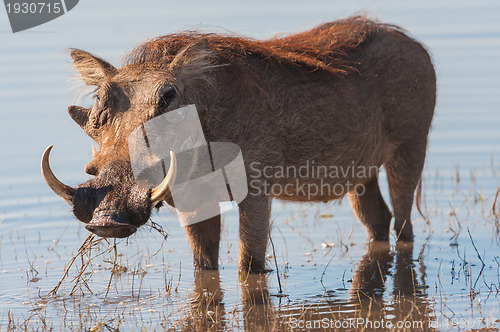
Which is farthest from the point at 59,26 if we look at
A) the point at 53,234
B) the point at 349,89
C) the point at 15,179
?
the point at 349,89

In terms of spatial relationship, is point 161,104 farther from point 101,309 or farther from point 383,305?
point 383,305

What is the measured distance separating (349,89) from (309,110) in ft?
1.43

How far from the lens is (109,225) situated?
471cm

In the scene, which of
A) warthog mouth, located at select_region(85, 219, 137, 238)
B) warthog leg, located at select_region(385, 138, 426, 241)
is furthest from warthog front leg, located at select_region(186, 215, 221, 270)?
warthog leg, located at select_region(385, 138, 426, 241)

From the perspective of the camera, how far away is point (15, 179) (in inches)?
383

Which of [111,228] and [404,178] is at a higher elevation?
[111,228]

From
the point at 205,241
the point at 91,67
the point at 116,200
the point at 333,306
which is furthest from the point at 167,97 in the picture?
the point at 333,306

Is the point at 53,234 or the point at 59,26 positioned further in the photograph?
the point at 59,26

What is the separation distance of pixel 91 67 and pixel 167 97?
67cm

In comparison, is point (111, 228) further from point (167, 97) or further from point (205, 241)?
point (205, 241)

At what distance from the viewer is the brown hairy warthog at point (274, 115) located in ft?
16.6

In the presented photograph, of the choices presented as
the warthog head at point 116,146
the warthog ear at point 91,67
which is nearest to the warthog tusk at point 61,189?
the warthog head at point 116,146

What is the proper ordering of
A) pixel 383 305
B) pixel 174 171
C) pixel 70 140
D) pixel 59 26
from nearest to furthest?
pixel 174 171 → pixel 383 305 → pixel 70 140 → pixel 59 26

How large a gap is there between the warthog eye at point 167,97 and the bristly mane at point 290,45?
329mm
